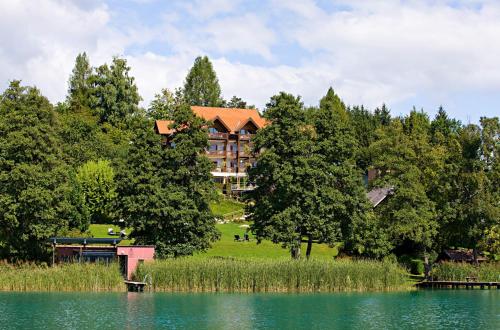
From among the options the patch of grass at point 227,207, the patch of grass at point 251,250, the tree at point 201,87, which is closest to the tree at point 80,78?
the tree at point 201,87

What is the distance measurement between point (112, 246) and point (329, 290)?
16908mm

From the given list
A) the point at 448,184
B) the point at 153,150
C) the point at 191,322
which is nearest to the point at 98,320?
the point at 191,322

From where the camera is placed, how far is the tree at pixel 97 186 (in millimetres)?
78188

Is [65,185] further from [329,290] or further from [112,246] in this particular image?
[329,290]

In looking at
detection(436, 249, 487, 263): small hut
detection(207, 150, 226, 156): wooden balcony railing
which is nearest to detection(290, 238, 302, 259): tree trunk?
detection(436, 249, 487, 263): small hut

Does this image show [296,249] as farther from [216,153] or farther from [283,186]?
[216,153]

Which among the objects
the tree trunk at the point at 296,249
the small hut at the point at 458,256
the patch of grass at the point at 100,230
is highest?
the patch of grass at the point at 100,230

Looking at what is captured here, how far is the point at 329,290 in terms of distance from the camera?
53.0 metres

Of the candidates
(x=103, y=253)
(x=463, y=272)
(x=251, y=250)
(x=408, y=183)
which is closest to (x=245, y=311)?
(x=103, y=253)

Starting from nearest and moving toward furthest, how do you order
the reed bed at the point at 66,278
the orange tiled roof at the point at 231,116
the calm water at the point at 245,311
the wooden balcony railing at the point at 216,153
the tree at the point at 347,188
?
the calm water at the point at 245,311 < the reed bed at the point at 66,278 < the tree at the point at 347,188 < the orange tiled roof at the point at 231,116 < the wooden balcony railing at the point at 216,153

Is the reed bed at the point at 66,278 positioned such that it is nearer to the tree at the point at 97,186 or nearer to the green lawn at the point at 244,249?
the green lawn at the point at 244,249

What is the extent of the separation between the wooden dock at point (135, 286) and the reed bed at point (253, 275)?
677 mm

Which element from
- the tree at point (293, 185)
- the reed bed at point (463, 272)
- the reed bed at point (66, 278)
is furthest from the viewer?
the reed bed at point (463, 272)

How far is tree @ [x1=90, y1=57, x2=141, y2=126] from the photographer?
110188mm
